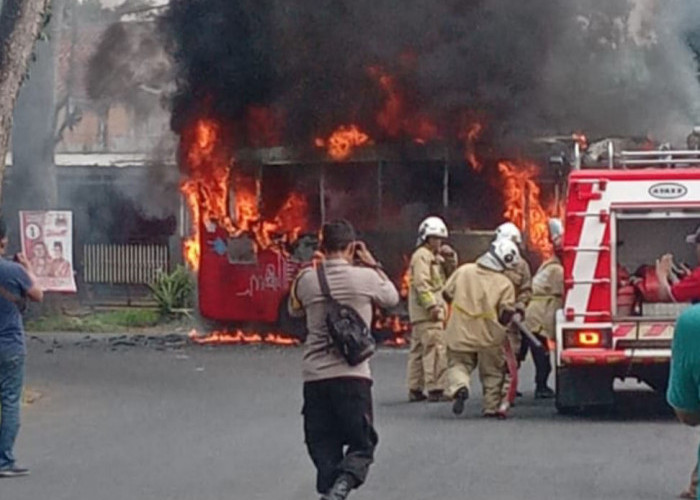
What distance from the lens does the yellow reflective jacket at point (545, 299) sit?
1566 cm

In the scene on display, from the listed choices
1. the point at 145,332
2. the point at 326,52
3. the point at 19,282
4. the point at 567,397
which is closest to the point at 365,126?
the point at 326,52

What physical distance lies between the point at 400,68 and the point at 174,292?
6.96 meters

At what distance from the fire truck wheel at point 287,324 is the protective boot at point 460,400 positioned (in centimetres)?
900

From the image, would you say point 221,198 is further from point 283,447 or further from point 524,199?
point 283,447

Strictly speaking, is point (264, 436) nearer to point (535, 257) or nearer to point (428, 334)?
point (428, 334)

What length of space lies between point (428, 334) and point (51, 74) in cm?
1690

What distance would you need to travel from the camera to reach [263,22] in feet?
84.0

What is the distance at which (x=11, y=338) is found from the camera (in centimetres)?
1136

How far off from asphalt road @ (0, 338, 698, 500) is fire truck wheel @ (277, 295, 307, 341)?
16.1 ft

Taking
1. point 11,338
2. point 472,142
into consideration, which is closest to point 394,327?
point 472,142

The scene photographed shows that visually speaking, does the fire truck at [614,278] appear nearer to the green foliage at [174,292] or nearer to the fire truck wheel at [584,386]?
the fire truck wheel at [584,386]

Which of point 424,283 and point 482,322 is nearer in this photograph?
point 482,322

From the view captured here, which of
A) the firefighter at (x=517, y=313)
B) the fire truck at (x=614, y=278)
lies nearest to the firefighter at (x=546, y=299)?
the firefighter at (x=517, y=313)

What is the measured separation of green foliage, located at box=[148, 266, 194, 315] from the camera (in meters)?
30.0
